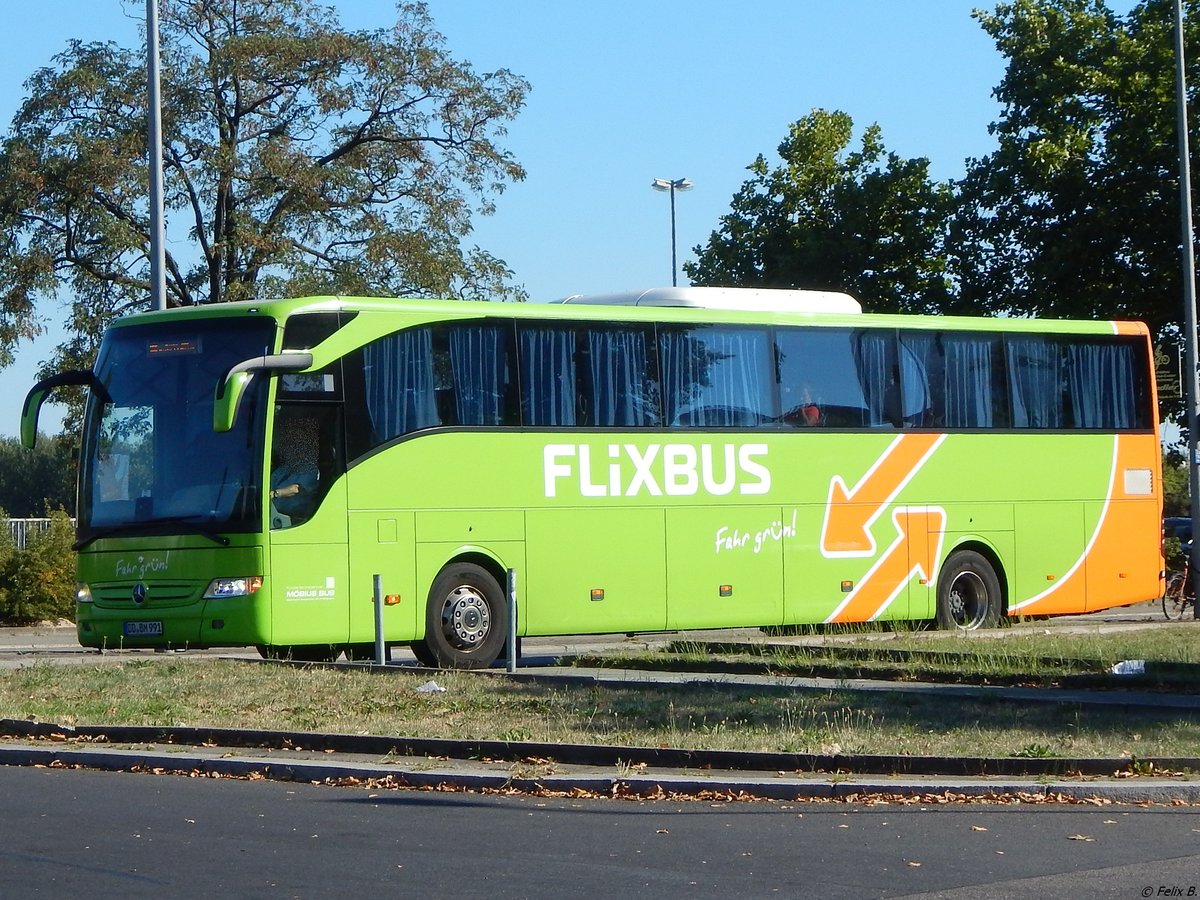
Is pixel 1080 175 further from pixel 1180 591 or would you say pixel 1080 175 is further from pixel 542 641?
pixel 542 641

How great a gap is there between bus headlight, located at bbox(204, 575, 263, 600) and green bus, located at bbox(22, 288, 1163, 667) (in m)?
0.02

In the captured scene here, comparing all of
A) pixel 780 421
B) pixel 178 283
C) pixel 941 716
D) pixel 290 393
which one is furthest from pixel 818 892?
pixel 178 283

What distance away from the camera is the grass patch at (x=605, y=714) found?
38.6 feet

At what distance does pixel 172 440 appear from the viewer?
18047 millimetres

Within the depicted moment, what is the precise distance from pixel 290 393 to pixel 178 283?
752 inches

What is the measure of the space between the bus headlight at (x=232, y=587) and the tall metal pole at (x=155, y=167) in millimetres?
8570

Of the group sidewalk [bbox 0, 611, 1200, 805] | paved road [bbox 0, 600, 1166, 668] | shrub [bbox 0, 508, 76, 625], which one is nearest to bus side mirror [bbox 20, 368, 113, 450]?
paved road [bbox 0, 600, 1166, 668]

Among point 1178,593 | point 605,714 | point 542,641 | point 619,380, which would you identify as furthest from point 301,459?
point 1178,593

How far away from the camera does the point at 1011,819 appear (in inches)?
384

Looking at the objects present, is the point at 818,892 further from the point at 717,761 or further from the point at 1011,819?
the point at 717,761

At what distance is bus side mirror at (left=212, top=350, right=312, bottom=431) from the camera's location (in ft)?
54.8

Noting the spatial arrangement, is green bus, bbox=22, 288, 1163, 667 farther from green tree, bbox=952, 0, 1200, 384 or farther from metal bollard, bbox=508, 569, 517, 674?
green tree, bbox=952, 0, 1200, 384

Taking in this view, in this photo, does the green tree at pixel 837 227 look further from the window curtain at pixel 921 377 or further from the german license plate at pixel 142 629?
the german license plate at pixel 142 629

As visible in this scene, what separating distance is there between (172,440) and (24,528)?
1963 centimetres
